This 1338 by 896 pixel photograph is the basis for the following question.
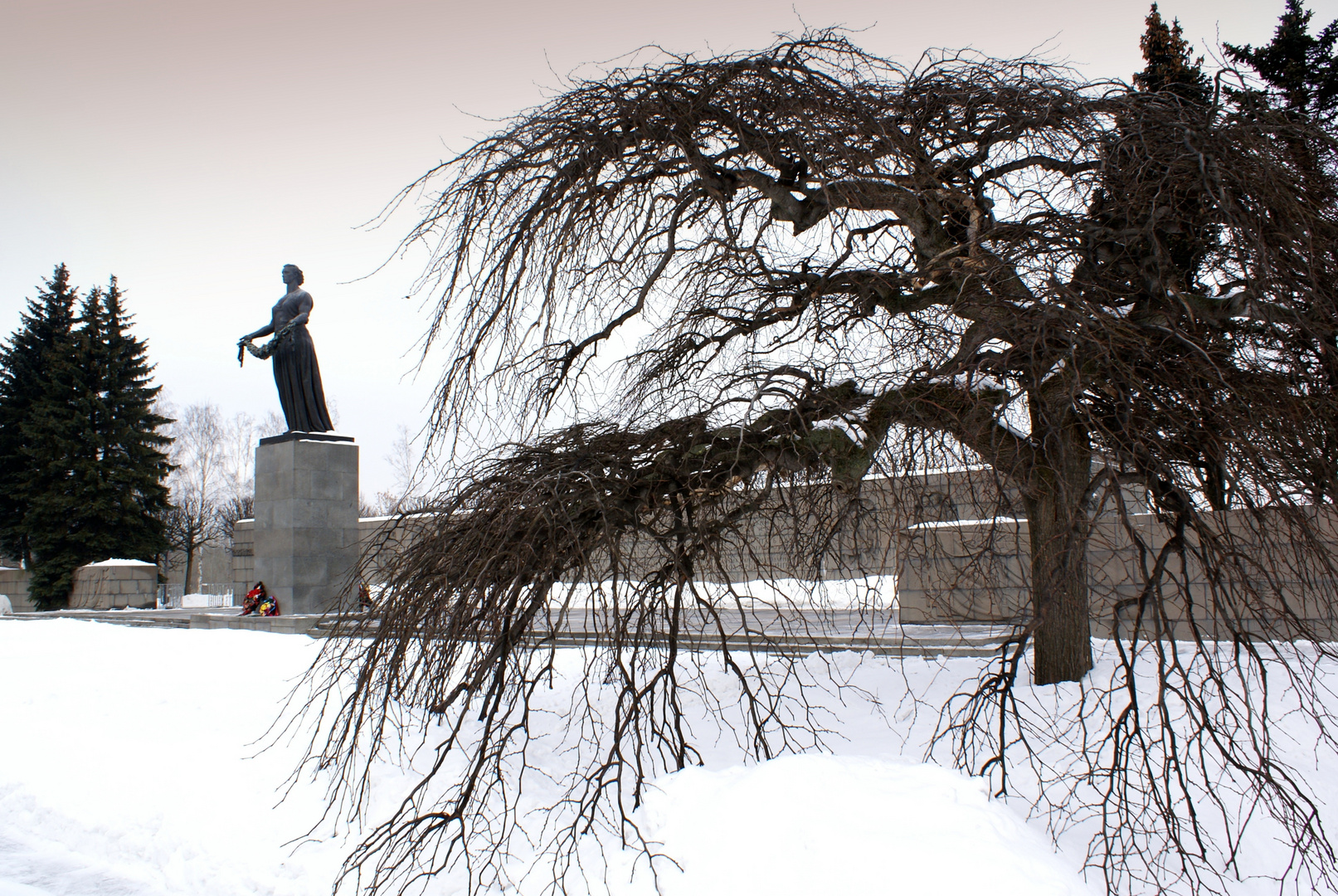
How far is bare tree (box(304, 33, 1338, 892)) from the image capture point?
381 centimetres

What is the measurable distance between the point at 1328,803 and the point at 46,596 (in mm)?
26915

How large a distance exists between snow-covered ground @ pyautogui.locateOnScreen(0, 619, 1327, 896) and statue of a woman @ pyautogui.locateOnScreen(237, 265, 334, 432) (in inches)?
172

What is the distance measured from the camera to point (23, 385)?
24.5 metres

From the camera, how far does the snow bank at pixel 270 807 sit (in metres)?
3.56

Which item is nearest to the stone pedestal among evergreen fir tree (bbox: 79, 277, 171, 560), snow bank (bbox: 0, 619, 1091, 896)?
snow bank (bbox: 0, 619, 1091, 896)

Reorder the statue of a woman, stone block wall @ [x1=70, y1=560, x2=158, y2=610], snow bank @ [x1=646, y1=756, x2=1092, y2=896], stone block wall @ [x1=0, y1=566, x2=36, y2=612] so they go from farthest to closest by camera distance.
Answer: stone block wall @ [x1=0, y1=566, x2=36, y2=612]
stone block wall @ [x1=70, y1=560, x2=158, y2=610]
the statue of a woman
snow bank @ [x1=646, y1=756, x2=1092, y2=896]

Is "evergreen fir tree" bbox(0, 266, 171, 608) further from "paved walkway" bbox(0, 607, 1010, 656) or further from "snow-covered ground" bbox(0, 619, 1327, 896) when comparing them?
"snow-covered ground" bbox(0, 619, 1327, 896)

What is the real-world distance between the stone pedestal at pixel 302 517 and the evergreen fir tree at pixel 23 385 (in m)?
15.0

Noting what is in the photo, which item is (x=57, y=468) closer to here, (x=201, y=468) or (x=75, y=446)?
(x=75, y=446)

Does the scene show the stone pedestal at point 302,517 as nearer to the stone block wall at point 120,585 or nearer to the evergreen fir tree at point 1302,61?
the stone block wall at point 120,585

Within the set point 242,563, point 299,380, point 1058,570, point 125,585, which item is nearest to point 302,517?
point 299,380

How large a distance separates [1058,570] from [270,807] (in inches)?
191

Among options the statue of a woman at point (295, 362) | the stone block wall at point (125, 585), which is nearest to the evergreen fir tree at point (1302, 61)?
the statue of a woman at point (295, 362)

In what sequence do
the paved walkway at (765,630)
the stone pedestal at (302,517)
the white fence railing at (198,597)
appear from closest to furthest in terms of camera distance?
1. the paved walkway at (765,630)
2. the stone pedestal at (302,517)
3. the white fence railing at (198,597)
